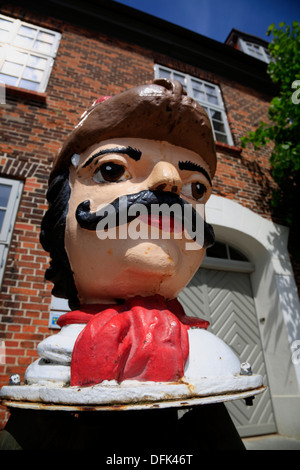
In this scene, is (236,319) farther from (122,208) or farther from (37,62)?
(37,62)

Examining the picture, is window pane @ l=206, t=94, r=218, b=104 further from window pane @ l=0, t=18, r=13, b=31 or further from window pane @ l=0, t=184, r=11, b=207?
window pane @ l=0, t=184, r=11, b=207

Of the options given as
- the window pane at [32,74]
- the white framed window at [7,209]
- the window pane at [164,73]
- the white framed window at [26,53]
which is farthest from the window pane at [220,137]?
the white framed window at [7,209]

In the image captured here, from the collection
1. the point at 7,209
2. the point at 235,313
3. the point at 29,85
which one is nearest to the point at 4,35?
the point at 29,85

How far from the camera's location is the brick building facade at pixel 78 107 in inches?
111

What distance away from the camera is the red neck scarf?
2.92ft

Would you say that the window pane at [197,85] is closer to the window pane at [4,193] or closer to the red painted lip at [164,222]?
the window pane at [4,193]

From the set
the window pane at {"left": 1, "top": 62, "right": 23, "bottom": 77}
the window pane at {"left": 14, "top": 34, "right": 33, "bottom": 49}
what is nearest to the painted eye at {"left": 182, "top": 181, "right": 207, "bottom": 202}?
the window pane at {"left": 1, "top": 62, "right": 23, "bottom": 77}

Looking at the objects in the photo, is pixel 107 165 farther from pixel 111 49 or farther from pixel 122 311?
pixel 111 49

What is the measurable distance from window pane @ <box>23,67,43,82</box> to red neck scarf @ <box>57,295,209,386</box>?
173 inches

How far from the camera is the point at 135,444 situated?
0.88m

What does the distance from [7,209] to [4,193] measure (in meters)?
0.21

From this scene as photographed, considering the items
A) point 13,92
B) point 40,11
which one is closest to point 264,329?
point 13,92

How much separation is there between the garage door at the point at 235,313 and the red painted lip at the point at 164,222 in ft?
9.38

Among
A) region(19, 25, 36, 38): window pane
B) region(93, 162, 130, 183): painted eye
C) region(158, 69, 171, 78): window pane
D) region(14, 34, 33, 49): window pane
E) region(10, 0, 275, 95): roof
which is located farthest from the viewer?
region(158, 69, 171, 78): window pane
